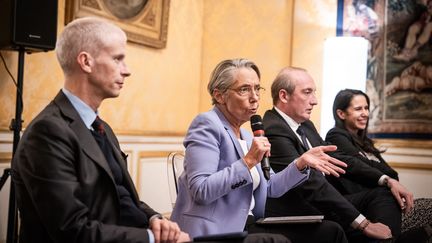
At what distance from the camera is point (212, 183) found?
2037mm

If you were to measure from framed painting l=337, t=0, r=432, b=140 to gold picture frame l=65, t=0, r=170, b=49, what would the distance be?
1.69 m

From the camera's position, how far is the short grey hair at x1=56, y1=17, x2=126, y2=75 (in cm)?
171

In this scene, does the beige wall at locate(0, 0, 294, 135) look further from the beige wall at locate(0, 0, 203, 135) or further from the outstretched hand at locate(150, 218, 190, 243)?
the outstretched hand at locate(150, 218, 190, 243)

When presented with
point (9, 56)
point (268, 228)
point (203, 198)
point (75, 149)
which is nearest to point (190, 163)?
point (203, 198)

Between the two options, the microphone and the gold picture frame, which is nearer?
the microphone

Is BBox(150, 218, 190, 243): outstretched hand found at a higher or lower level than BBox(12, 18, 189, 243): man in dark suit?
lower

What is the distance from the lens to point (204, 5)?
5.46m

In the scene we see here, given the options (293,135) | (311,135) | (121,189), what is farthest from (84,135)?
(311,135)

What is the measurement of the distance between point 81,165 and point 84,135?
0.11 metres

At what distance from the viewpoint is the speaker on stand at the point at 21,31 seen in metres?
2.96

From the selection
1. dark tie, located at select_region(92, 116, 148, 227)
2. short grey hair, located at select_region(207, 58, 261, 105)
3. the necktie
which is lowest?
dark tie, located at select_region(92, 116, 148, 227)

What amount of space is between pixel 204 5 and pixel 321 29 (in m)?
1.26

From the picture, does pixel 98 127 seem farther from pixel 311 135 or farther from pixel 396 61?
pixel 396 61

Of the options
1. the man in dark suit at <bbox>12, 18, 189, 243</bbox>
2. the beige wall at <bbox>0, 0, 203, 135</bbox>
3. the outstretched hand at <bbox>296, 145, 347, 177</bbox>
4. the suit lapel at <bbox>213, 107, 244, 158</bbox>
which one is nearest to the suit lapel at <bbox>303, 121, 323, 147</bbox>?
the outstretched hand at <bbox>296, 145, 347, 177</bbox>
